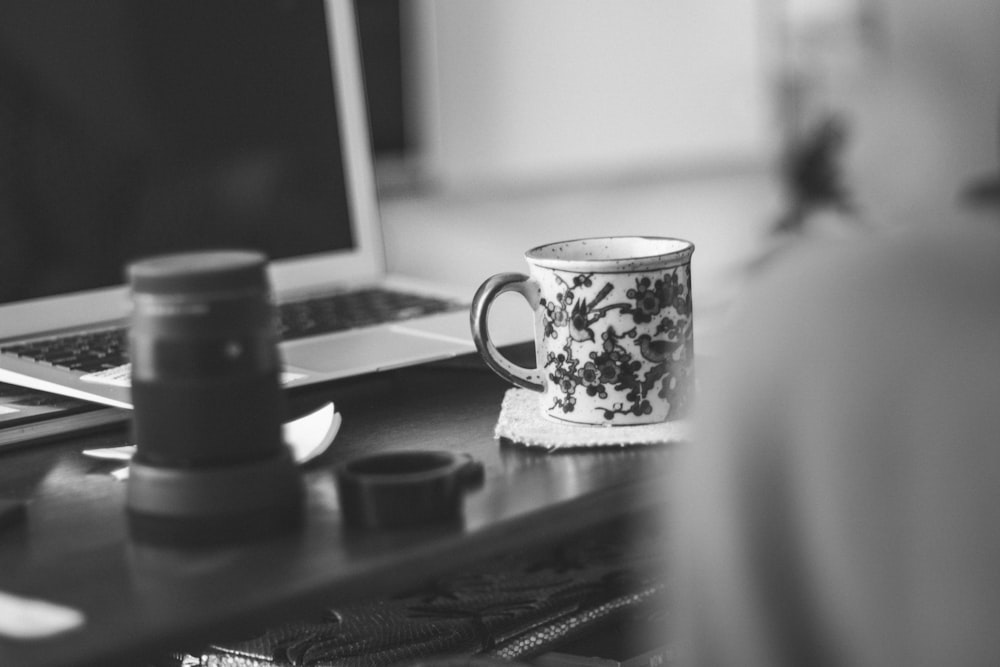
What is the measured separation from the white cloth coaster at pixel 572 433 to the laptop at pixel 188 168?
0.48 ft

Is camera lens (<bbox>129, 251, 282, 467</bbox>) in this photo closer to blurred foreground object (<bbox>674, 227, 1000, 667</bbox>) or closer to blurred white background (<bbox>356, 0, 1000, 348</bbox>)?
blurred foreground object (<bbox>674, 227, 1000, 667</bbox>)

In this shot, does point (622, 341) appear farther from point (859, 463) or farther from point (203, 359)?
point (859, 463)

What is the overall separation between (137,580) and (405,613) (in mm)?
367

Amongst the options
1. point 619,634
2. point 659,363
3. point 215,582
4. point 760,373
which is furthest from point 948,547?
point 619,634

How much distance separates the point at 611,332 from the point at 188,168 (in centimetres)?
52

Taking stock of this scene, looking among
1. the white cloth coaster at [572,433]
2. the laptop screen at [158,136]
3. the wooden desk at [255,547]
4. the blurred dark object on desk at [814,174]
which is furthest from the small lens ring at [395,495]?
the blurred dark object on desk at [814,174]

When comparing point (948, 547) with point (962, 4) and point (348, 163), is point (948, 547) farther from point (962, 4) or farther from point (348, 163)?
point (962, 4)

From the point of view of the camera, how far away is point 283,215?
110 centimetres

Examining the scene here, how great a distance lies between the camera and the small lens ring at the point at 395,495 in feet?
1.74

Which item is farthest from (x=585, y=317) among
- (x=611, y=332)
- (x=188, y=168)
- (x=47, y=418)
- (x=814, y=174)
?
(x=814, y=174)

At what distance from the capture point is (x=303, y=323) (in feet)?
3.24

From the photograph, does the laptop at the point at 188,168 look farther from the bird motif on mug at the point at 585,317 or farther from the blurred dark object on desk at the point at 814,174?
the blurred dark object on desk at the point at 814,174

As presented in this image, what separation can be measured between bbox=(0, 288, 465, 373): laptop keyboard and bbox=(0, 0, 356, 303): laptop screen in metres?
0.06

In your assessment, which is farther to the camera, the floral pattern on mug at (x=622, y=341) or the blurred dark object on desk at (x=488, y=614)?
the blurred dark object on desk at (x=488, y=614)
